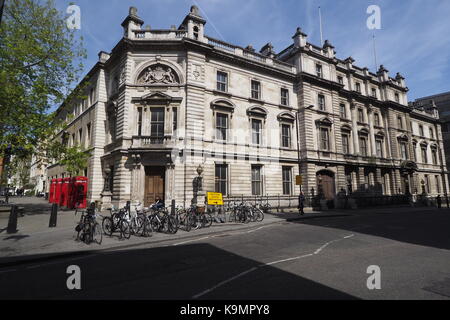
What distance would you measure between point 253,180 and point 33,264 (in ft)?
55.4

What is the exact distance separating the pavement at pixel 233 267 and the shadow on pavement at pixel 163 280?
2cm

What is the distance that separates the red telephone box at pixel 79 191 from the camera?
21.9 metres

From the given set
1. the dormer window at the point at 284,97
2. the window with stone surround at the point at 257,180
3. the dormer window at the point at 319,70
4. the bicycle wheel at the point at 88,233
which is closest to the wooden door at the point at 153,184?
the window with stone surround at the point at 257,180

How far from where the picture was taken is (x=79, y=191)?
2191 centimetres

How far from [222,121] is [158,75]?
6374 millimetres

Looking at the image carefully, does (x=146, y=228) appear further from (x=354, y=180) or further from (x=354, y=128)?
(x=354, y=128)

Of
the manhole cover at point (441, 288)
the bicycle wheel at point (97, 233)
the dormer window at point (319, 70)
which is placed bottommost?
the manhole cover at point (441, 288)

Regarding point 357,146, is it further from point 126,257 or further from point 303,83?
point 126,257

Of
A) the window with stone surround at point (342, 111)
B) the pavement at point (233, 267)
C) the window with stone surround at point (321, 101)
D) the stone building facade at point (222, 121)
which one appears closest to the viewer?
the pavement at point (233, 267)

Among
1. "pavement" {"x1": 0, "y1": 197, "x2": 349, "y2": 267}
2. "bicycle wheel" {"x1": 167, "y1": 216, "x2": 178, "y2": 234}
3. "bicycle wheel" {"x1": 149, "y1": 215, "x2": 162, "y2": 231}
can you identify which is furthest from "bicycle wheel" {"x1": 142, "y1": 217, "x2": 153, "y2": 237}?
"bicycle wheel" {"x1": 167, "y1": 216, "x2": 178, "y2": 234}

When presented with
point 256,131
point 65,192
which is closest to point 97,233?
point 256,131

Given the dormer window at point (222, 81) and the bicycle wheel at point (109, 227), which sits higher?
the dormer window at point (222, 81)

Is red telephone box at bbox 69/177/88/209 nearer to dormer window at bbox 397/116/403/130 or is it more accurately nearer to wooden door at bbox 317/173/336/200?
wooden door at bbox 317/173/336/200

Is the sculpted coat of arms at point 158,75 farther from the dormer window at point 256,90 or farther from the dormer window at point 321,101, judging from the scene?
the dormer window at point 321,101
